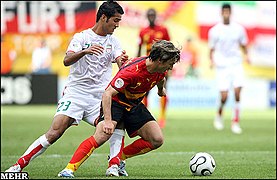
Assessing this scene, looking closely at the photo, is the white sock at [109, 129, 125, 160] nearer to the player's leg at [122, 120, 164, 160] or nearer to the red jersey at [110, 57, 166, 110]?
the player's leg at [122, 120, 164, 160]

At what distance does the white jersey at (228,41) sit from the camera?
1641 centimetres

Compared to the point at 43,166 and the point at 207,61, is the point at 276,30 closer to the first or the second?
the point at 207,61

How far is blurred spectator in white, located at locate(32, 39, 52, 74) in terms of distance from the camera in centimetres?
2966

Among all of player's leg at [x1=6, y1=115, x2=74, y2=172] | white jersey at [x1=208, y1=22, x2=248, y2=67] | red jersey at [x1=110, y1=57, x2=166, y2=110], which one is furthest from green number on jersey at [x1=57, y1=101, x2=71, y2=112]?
white jersey at [x1=208, y1=22, x2=248, y2=67]

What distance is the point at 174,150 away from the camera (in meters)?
12.5

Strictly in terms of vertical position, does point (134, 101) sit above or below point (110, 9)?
below

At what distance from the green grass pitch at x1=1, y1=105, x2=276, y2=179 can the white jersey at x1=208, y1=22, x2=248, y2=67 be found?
57.8 inches

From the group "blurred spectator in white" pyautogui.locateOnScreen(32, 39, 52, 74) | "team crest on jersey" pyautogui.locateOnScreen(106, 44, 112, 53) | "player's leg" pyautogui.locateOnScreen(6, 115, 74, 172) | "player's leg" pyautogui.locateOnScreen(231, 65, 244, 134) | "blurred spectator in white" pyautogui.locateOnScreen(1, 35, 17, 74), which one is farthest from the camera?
"blurred spectator in white" pyautogui.locateOnScreen(32, 39, 52, 74)

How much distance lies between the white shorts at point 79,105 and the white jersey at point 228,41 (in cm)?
774

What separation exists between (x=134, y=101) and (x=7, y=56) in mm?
21739

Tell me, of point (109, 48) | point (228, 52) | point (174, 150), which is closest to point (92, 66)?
point (109, 48)

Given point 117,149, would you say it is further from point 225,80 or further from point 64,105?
point 225,80

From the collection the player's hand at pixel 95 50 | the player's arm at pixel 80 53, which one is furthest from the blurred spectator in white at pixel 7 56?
the player's hand at pixel 95 50

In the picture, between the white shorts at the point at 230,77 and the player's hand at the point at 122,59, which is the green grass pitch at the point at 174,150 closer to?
the white shorts at the point at 230,77
